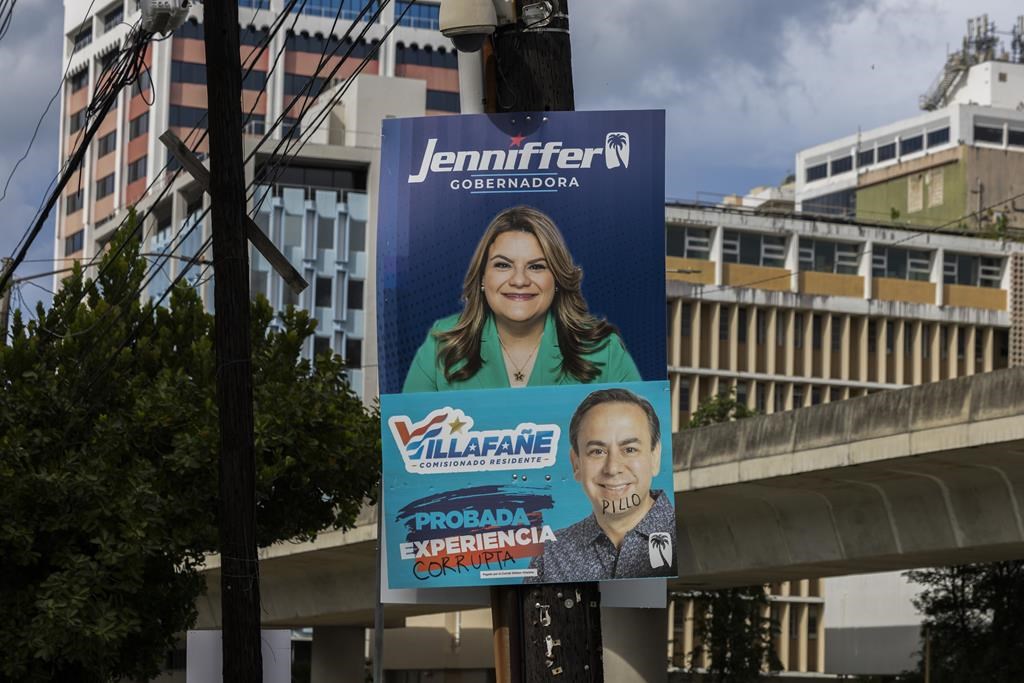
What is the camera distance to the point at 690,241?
325ft

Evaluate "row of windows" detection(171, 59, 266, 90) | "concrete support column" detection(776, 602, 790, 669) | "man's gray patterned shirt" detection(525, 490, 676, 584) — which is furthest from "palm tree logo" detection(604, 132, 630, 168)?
"row of windows" detection(171, 59, 266, 90)

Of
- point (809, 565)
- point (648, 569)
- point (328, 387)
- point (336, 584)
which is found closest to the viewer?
point (648, 569)

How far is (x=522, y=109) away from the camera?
1066 centimetres

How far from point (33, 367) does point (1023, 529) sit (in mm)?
14129

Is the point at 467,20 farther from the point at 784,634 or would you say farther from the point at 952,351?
the point at 952,351

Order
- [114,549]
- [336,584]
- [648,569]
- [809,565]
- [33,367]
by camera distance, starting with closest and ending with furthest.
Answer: [648,569] < [114,549] < [33,367] < [809,565] < [336,584]

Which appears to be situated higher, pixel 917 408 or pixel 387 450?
pixel 917 408

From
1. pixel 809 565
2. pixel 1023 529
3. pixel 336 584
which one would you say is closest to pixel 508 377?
pixel 1023 529

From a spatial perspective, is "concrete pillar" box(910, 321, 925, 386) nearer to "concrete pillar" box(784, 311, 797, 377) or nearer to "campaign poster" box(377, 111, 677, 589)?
"concrete pillar" box(784, 311, 797, 377)

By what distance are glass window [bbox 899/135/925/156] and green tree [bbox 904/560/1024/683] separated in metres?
104

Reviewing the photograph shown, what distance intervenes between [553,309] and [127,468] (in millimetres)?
15970

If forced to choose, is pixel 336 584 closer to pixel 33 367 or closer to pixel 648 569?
pixel 33 367

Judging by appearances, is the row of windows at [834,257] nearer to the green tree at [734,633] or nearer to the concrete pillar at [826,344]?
the concrete pillar at [826,344]

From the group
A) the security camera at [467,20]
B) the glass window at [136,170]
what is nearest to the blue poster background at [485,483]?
the security camera at [467,20]
